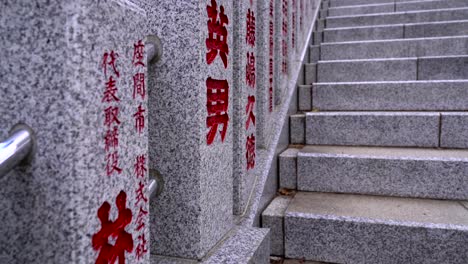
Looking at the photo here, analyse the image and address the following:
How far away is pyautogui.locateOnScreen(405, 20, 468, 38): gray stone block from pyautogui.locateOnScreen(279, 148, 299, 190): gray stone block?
2.63m

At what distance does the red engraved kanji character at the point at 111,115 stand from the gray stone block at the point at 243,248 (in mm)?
855

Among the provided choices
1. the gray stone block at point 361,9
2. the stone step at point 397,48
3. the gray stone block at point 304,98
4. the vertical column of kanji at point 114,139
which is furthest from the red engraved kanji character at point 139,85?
the gray stone block at point 361,9

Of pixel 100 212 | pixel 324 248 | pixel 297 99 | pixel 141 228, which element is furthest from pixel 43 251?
pixel 297 99

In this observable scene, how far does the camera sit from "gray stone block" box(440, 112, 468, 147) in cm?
282

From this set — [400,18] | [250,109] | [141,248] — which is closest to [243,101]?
[250,109]

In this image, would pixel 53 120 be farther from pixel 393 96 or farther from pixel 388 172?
pixel 393 96

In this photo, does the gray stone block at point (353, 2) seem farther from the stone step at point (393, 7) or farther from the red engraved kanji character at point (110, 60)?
the red engraved kanji character at point (110, 60)

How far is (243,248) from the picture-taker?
5.91 ft

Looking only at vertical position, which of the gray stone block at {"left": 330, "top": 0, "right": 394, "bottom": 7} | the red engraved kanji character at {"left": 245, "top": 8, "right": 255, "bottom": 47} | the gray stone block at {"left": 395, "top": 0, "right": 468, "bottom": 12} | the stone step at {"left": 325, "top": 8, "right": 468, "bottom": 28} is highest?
the gray stone block at {"left": 330, "top": 0, "right": 394, "bottom": 7}

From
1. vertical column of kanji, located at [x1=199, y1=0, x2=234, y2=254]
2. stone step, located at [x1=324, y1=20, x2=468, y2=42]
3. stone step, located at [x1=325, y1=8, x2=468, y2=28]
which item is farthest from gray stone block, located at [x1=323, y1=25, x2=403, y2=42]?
vertical column of kanji, located at [x1=199, y1=0, x2=234, y2=254]

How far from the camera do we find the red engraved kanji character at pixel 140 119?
1190 millimetres

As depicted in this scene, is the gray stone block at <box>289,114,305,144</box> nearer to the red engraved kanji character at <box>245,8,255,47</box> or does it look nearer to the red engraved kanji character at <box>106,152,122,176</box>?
the red engraved kanji character at <box>245,8,255,47</box>

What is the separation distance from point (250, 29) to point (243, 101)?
18.4 inches

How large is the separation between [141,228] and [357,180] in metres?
1.82
